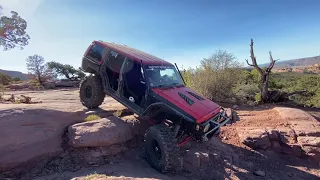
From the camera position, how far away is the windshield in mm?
6102

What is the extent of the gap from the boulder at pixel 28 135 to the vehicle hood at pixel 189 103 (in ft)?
8.83

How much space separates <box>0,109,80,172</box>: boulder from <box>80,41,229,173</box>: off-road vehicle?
1555 mm

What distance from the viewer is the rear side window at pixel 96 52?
713 cm

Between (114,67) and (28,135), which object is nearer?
(28,135)

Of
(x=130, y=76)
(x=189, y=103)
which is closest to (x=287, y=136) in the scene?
(x=189, y=103)

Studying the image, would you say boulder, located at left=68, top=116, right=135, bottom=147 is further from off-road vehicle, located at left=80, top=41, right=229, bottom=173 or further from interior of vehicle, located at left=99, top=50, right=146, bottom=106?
interior of vehicle, located at left=99, top=50, right=146, bottom=106

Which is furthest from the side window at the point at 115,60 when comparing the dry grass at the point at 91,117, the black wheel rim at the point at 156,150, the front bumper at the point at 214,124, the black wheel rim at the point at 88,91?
the front bumper at the point at 214,124

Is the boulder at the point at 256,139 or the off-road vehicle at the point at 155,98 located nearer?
the off-road vehicle at the point at 155,98

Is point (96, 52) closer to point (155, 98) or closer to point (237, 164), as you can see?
point (155, 98)

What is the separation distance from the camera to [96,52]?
7.30 metres

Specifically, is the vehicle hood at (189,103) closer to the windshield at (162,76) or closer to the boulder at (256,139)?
the windshield at (162,76)

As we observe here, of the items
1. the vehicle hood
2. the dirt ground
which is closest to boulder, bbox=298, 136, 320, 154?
the dirt ground

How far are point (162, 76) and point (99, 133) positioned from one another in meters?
2.25

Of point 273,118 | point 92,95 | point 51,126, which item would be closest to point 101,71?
point 92,95
